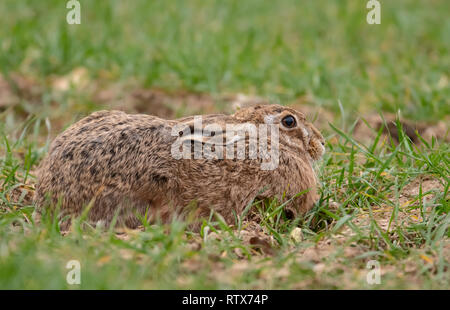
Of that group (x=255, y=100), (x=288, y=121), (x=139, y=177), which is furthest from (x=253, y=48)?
(x=139, y=177)

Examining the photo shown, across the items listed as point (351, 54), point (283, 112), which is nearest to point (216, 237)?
point (283, 112)

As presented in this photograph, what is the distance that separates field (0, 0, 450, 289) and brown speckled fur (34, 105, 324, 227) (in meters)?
Result: 0.15

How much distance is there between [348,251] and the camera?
4.27m

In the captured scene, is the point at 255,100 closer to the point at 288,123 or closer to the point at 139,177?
the point at 288,123

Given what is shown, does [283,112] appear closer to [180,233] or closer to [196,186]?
[196,186]

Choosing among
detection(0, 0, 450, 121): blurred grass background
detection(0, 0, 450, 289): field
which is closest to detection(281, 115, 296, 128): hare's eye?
detection(0, 0, 450, 289): field

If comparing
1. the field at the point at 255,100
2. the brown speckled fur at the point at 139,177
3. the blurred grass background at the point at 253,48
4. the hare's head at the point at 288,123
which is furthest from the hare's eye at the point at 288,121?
the blurred grass background at the point at 253,48

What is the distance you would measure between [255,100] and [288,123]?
2380 mm

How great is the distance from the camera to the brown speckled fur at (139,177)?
449cm

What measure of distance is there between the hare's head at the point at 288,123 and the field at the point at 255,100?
356mm

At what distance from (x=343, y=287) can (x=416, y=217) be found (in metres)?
1.25

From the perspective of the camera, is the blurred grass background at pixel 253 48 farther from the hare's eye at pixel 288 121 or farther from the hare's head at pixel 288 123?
the hare's eye at pixel 288 121

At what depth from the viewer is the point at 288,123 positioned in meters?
5.14

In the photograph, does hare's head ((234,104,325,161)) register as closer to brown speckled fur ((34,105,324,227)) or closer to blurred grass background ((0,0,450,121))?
brown speckled fur ((34,105,324,227))
